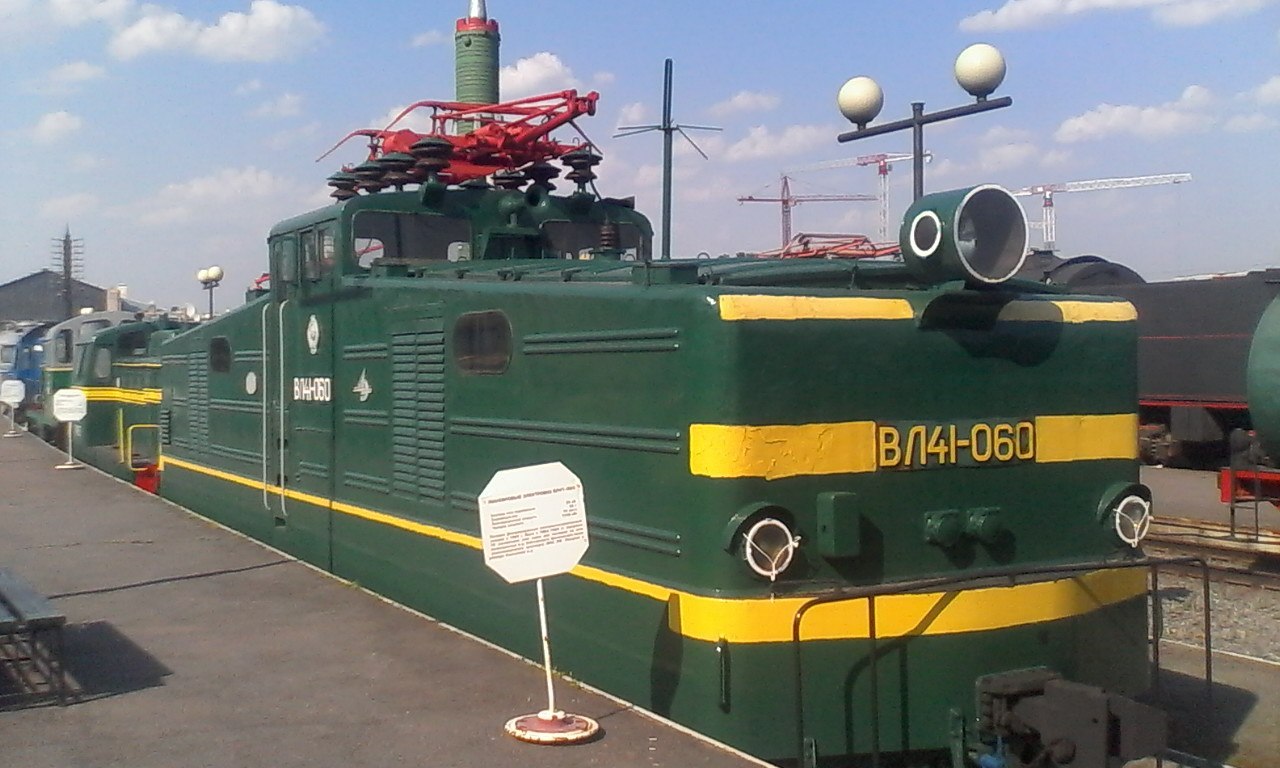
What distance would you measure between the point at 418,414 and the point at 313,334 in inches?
63.3

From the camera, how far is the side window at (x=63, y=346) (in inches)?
966

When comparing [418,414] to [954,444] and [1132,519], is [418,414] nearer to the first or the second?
[954,444]

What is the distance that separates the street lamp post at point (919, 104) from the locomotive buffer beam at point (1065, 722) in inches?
231

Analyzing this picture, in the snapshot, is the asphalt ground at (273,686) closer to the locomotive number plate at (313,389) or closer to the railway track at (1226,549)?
the locomotive number plate at (313,389)

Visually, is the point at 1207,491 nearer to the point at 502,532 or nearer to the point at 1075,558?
the point at 1075,558

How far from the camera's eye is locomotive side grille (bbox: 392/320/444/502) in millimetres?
6387

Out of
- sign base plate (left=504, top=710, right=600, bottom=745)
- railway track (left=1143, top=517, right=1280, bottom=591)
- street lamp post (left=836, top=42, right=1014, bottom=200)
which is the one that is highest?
street lamp post (left=836, top=42, right=1014, bottom=200)

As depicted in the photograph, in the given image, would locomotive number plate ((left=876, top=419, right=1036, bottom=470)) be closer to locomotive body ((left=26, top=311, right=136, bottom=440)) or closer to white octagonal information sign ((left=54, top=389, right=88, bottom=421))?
white octagonal information sign ((left=54, top=389, right=88, bottom=421))

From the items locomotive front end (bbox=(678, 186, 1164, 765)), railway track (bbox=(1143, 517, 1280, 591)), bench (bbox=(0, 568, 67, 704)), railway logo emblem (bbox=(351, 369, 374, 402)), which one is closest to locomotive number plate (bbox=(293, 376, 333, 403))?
railway logo emblem (bbox=(351, 369, 374, 402))

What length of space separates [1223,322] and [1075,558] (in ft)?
55.2

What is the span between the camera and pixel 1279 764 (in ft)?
20.4

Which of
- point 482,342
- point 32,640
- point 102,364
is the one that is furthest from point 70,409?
point 482,342

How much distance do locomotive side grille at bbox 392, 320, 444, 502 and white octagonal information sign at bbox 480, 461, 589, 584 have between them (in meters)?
1.55

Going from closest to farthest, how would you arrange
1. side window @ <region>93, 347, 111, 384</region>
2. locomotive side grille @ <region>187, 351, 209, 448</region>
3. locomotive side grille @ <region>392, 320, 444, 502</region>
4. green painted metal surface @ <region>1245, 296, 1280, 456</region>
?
1. locomotive side grille @ <region>392, 320, 444, 502</region>
2. green painted metal surface @ <region>1245, 296, 1280, 456</region>
3. locomotive side grille @ <region>187, 351, 209, 448</region>
4. side window @ <region>93, 347, 111, 384</region>
